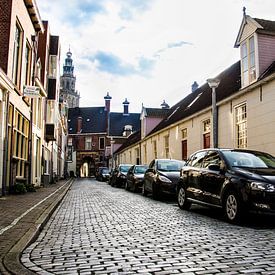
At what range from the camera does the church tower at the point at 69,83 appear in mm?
119644

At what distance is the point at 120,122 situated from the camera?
265 ft

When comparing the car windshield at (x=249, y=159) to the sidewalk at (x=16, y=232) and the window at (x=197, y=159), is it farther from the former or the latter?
the sidewalk at (x=16, y=232)

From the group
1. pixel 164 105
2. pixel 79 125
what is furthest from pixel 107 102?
pixel 164 105

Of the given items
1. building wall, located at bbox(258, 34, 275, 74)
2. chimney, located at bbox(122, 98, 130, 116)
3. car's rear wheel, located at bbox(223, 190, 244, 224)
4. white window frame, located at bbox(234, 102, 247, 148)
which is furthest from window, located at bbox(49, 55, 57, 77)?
chimney, located at bbox(122, 98, 130, 116)

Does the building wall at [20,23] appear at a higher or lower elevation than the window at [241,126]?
higher

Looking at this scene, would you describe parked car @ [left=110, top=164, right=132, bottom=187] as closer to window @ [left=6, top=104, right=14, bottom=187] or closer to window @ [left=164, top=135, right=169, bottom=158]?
window @ [left=164, top=135, right=169, bottom=158]

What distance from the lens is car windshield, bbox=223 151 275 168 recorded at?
28.9 feet

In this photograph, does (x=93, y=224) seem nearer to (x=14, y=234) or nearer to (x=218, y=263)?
(x=14, y=234)

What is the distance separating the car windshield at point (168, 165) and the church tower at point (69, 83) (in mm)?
105822

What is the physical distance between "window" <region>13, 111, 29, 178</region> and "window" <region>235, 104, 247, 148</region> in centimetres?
945

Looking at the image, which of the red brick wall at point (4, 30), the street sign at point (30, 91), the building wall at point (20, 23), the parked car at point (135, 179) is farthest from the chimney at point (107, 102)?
the red brick wall at point (4, 30)

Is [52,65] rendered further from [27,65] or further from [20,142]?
[20,142]

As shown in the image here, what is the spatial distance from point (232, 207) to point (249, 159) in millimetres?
1677

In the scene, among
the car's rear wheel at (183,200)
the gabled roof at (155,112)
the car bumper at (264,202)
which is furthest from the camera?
the gabled roof at (155,112)
